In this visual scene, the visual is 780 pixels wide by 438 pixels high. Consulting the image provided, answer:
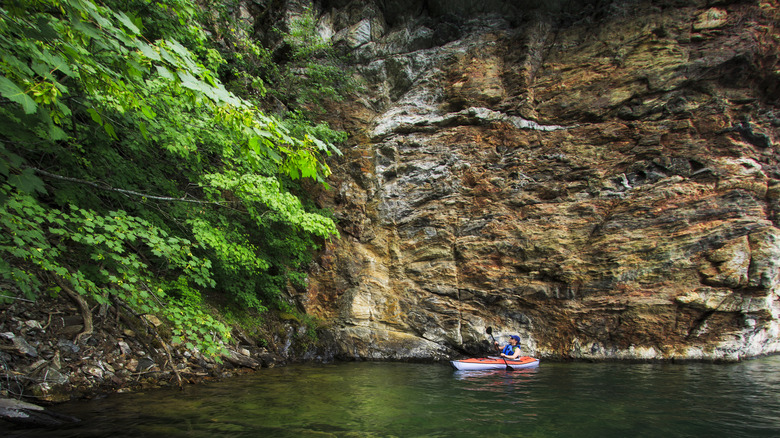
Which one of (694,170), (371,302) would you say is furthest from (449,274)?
(694,170)

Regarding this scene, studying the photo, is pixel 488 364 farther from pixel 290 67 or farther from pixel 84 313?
pixel 290 67

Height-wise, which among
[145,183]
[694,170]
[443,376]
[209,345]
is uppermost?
[694,170]

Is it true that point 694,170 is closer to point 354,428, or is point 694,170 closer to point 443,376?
point 443,376

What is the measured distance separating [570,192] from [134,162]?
1382cm

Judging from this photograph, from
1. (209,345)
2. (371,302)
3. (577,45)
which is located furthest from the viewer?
(577,45)

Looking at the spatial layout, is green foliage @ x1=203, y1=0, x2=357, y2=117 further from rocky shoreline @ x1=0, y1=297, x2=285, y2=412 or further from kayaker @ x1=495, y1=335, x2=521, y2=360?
kayaker @ x1=495, y1=335, x2=521, y2=360

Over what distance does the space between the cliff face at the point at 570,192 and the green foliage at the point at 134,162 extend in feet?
11.3

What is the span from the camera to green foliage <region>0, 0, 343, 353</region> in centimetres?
183

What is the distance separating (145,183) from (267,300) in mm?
5964

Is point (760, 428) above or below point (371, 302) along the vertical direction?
below

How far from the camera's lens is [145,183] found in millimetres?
7371

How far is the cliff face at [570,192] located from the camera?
37.7 ft

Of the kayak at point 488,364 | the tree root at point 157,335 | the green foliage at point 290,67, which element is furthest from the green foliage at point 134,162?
the kayak at point 488,364

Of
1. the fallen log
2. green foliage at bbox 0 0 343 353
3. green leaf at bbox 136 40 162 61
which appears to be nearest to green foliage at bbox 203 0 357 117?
green foliage at bbox 0 0 343 353
